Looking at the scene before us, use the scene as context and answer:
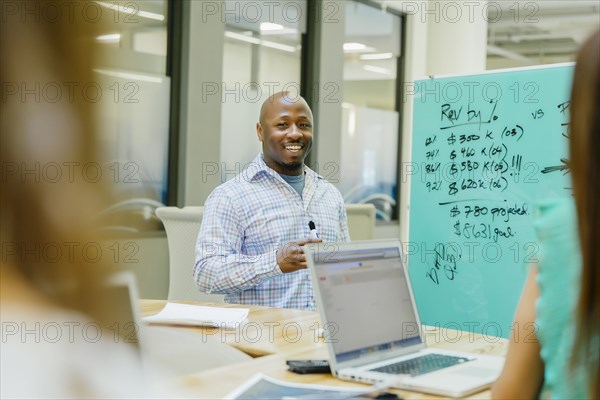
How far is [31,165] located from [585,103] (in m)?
0.77

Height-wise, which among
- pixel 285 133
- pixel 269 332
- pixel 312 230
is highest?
pixel 285 133

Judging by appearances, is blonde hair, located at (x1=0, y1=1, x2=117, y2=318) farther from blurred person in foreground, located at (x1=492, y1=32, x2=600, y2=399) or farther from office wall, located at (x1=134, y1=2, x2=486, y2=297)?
office wall, located at (x1=134, y1=2, x2=486, y2=297)

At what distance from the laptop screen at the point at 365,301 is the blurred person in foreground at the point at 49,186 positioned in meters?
1.24

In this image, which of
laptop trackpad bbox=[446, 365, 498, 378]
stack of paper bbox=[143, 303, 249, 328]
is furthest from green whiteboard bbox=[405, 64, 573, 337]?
laptop trackpad bbox=[446, 365, 498, 378]

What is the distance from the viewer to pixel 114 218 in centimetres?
37

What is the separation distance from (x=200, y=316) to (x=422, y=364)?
0.79 metres

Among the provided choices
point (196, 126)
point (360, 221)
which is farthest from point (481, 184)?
point (196, 126)

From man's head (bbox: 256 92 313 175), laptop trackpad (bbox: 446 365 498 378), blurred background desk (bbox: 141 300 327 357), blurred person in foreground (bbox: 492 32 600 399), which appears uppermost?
man's head (bbox: 256 92 313 175)

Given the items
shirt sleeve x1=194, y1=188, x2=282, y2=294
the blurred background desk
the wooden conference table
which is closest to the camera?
the wooden conference table

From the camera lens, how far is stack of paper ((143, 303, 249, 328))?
2.13 metres

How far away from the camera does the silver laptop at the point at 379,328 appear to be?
5.02 feet

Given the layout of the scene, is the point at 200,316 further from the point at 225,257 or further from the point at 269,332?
the point at 225,257

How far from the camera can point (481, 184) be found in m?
2.83

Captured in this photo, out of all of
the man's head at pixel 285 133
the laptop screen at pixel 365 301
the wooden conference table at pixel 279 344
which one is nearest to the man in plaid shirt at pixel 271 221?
the man's head at pixel 285 133
